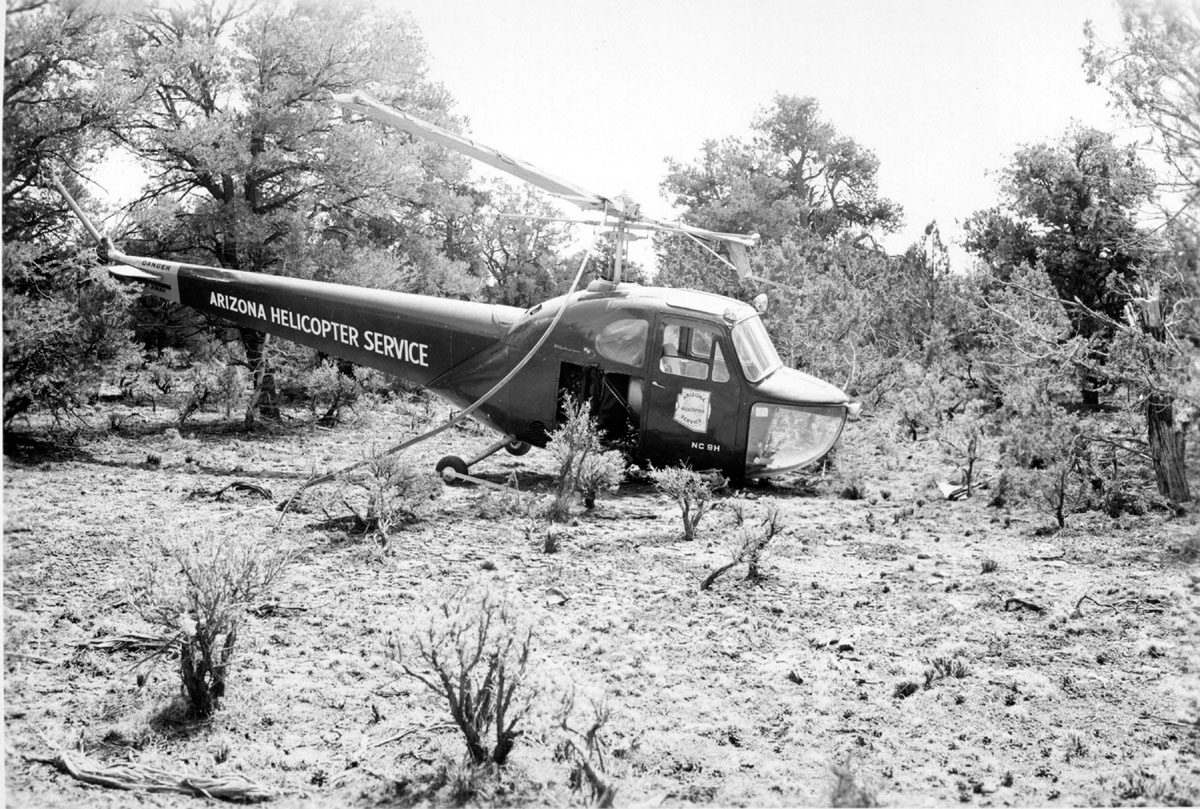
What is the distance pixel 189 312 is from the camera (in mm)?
12219

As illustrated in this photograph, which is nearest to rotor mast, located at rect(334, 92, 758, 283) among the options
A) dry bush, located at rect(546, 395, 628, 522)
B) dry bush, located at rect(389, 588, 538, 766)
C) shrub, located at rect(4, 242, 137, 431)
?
dry bush, located at rect(546, 395, 628, 522)

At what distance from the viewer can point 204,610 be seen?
401cm

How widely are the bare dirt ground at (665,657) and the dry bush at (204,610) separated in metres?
0.12

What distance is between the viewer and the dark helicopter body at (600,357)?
27.3 feet

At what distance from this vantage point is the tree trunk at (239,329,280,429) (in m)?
10.5

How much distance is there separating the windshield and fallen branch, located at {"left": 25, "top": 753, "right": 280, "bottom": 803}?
600cm

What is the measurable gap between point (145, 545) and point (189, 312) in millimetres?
7354

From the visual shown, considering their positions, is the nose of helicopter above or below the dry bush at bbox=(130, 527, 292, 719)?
above

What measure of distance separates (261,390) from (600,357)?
14.7ft

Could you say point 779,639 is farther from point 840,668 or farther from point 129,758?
point 129,758

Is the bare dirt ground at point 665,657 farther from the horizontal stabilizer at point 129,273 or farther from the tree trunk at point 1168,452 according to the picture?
the horizontal stabilizer at point 129,273

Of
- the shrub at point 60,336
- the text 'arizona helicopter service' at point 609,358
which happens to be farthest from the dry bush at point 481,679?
the text 'arizona helicopter service' at point 609,358

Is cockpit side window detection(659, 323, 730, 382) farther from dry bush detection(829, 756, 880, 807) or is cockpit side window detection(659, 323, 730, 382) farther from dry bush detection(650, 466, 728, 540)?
dry bush detection(829, 756, 880, 807)

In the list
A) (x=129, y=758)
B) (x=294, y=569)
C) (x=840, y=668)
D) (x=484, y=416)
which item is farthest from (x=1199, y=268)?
(x=484, y=416)
